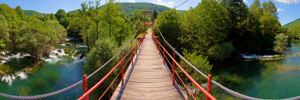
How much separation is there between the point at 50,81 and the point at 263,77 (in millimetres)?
23237

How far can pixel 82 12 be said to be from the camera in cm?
2380

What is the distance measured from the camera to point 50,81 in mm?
15797

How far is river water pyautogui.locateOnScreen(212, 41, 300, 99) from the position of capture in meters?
13.2

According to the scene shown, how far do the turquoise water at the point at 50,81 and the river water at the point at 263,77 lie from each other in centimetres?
1574

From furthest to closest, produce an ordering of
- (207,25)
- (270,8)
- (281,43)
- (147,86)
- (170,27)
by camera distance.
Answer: (270,8)
(281,43)
(170,27)
(207,25)
(147,86)

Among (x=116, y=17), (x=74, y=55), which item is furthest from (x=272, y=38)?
(x=74, y=55)

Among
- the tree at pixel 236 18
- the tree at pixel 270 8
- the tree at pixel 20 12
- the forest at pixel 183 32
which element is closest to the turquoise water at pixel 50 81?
the forest at pixel 183 32

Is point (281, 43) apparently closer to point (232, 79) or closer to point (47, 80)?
point (232, 79)

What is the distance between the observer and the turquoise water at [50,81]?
44.5ft

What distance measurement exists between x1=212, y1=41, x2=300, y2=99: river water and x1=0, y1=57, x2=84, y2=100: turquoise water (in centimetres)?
1574

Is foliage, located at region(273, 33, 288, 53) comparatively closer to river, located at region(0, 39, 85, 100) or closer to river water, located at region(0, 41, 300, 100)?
river water, located at region(0, 41, 300, 100)

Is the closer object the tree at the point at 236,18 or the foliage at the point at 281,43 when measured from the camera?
the tree at the point at 236,18

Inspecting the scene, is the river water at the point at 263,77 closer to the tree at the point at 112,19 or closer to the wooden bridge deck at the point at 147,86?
the wooden bridge deck at the point at 147,86

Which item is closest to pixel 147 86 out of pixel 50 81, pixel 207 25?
pixel 50 81
